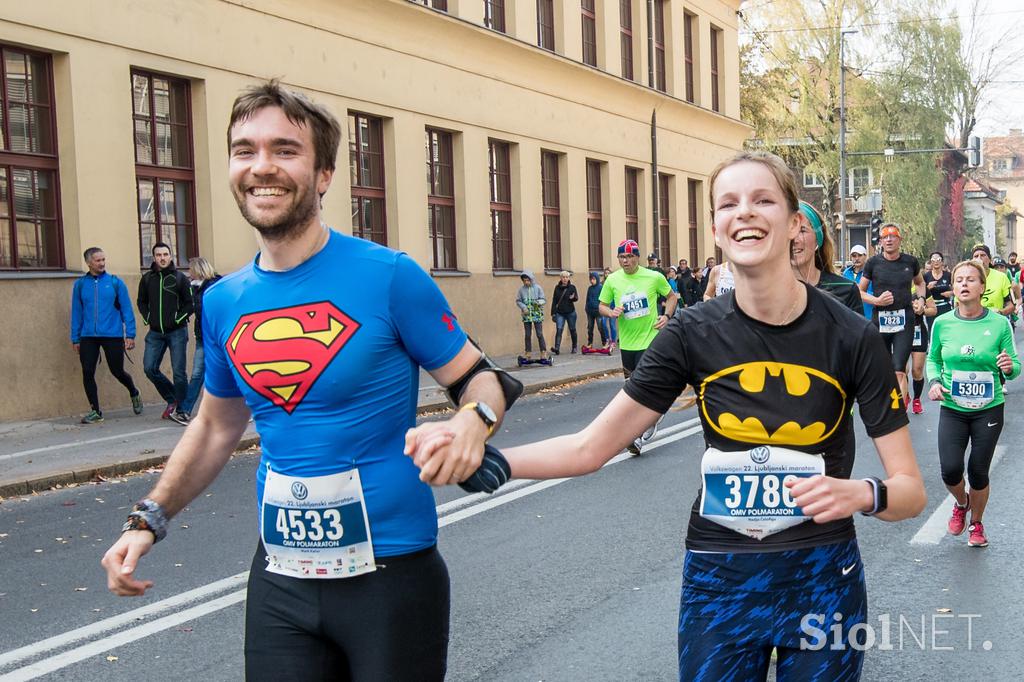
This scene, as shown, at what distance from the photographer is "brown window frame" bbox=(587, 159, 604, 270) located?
97.7ft

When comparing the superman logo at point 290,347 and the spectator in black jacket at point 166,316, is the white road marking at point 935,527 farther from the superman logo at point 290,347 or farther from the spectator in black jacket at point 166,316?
the spectator in black jacket at point 166,316

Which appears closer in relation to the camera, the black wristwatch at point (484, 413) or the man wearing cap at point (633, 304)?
the black wristwatch at point (484, 413)

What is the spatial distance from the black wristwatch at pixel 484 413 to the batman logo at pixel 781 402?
590 millimetres

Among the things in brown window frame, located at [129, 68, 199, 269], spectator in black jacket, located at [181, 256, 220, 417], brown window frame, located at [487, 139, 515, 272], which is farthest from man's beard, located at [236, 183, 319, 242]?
brown window frame, located at [487, 139, 515, 272]

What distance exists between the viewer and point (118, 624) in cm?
563

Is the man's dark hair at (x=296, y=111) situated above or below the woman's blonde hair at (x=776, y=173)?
above

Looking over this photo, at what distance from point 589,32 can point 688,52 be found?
752cm

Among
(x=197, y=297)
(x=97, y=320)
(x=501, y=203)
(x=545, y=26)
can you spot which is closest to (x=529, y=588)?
(x=197, y=297)

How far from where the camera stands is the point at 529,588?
6.14m

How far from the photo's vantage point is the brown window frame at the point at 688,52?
118 ft

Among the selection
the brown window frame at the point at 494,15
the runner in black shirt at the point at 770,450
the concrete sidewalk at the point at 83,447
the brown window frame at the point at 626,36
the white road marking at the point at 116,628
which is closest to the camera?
the runner in black shirt at the point at 770,450

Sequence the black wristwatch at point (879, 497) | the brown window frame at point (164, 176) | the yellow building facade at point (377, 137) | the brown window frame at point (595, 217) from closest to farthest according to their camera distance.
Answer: the black wristwatch at point (879, 497)
the yellow building facade at point (377, 137)
the brown window frame at point (164, 176)
the brown window frame at point (595, 217)

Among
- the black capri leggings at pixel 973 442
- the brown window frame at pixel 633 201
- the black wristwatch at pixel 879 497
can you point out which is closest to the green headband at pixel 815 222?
the black wristwatch at pixel 879 497

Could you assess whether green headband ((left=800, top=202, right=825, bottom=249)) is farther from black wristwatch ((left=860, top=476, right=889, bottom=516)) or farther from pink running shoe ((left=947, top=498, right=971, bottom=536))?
pink running shoe ((left=947, top=498, right=971, bottom=536))
